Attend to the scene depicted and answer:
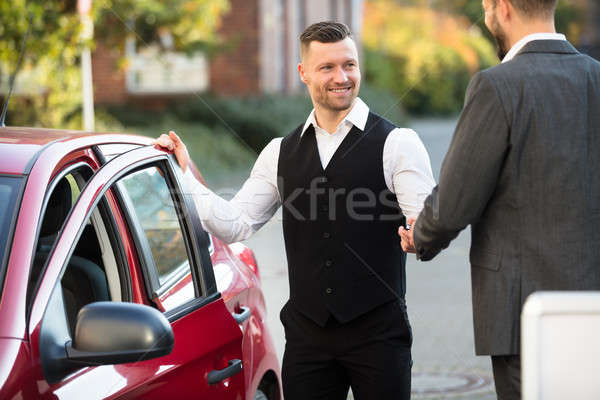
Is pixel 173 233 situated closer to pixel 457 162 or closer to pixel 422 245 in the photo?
pixel 422 245

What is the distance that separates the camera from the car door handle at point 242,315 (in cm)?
387

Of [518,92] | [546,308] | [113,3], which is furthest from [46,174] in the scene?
[113,3]

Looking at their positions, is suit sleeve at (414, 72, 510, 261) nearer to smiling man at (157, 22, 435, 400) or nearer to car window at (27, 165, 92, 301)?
smiling man at (157, 22, 435, 400)

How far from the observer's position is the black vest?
11.9 feet

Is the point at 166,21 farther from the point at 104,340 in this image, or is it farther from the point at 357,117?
the point at 104,340

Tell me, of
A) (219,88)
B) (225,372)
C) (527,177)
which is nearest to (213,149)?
(219,88)

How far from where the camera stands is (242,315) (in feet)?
12.9

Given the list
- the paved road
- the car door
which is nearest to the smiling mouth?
the car door

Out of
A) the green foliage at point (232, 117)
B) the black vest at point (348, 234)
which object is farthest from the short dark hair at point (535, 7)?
the green foliage at point (232, 117)

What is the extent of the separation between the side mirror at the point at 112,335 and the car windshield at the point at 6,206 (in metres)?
0.28

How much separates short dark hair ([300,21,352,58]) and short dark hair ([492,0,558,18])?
1.00m

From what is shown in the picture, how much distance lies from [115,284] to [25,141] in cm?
57

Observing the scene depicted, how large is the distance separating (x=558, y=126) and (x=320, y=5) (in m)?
24.3

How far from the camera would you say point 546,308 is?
79.9 inches
